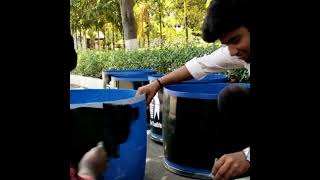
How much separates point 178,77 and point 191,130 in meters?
0.43

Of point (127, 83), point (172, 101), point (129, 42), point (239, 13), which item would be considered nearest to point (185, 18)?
point (129, 42)

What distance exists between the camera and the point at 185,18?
1402 centimetres

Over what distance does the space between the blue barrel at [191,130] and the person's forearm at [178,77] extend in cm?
7

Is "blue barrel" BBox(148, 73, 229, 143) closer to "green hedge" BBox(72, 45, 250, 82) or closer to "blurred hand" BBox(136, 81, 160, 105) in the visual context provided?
"blurred hand" BBox(136, 81, 160, 105)

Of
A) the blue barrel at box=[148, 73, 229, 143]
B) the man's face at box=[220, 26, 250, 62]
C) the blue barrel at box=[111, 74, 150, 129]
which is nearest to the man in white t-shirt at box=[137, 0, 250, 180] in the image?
the man's face at box=[220, 26, 250, 62]

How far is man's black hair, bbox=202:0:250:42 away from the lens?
1.60m

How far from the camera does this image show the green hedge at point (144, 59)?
7.09 metres

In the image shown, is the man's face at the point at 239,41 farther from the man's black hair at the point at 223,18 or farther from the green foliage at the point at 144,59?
the green foliage at the point at 144,59

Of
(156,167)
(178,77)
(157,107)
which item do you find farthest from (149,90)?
(157,107)

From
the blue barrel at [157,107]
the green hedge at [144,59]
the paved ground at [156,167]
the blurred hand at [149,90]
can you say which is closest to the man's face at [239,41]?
the blurred hand at [149,90]

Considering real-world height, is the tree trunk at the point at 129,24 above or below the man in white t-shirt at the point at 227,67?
above

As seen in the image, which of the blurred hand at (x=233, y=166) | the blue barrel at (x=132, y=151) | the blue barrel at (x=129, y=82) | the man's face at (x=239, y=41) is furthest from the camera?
the blue barrel at (x=129, y=82)

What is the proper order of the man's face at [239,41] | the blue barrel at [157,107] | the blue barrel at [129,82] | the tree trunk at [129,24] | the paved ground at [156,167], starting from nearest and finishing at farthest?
the man's face at [239,41], the paved ground at [156,167], the blue barrel at [157,107], the blue barrel at [129,82], the tree trunk at [129,24]
